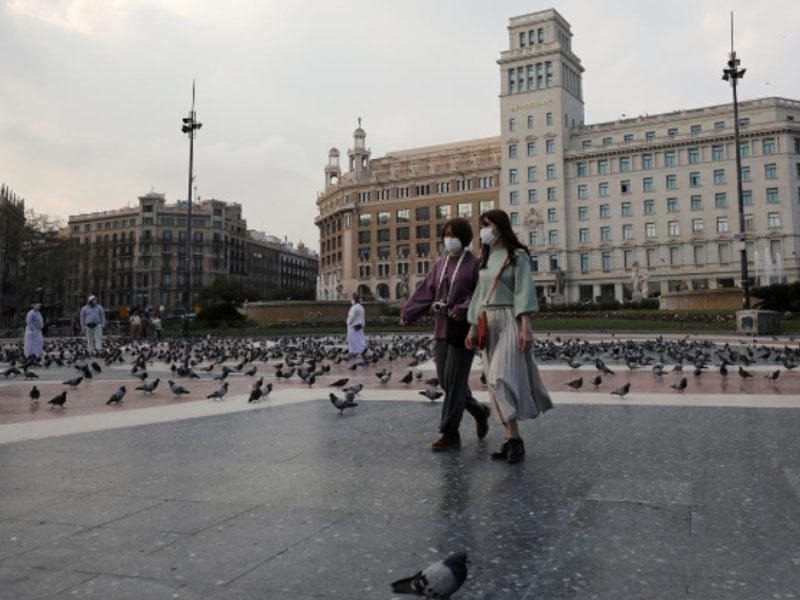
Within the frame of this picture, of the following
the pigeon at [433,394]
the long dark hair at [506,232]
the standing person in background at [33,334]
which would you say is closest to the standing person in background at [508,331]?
the long dark hair at [506,232]

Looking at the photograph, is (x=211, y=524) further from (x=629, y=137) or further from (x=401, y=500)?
(x=629, y=137)

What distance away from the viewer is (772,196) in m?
65.3

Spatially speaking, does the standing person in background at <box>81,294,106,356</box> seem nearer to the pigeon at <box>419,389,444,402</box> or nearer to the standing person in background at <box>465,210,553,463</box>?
the pigeon at <box>419,389,444,402</box>

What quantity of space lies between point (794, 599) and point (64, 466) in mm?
4528

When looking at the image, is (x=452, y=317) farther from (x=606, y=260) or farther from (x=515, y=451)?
(x=606, y=260)

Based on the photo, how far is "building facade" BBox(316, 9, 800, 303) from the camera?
215ft

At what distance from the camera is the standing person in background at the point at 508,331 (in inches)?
185

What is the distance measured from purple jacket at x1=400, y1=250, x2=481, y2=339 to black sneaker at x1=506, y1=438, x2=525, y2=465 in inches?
43.8

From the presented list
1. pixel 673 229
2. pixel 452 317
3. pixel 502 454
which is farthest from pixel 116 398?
pixel 673 229

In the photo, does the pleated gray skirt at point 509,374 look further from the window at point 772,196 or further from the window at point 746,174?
the window at point 746,174

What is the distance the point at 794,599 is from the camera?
7.40 ft

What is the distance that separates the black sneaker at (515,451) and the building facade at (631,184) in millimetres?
63226

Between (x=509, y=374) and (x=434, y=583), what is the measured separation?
8.79ft

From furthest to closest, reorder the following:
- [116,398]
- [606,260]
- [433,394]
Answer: [606,260], [116,398], [433,394]
